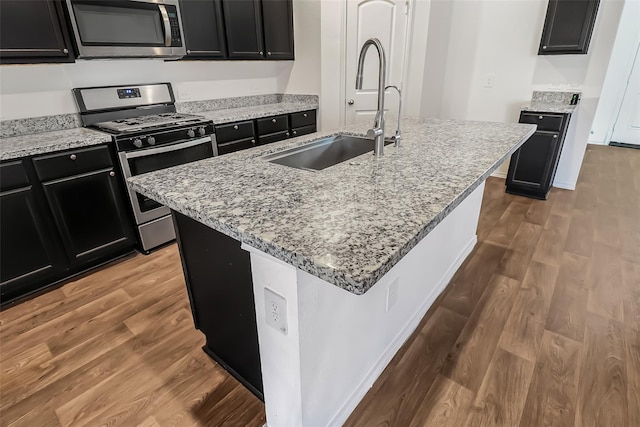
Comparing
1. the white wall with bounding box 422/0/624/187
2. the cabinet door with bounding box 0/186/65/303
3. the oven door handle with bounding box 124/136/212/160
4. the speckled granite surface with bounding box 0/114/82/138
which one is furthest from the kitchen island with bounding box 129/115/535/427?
the white wall with bounding box 422/0/624/187

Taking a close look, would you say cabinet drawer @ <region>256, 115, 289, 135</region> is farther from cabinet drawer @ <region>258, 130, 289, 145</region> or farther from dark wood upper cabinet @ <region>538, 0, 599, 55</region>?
dark wood upper cabinet @ <region>538, 0, 599, 55</region>

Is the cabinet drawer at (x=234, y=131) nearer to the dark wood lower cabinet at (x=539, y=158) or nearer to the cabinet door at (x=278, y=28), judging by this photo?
the cabinet door at (x=278, y=28)

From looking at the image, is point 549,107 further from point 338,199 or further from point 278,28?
point 338,199

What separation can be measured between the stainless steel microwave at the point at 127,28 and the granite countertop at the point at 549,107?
3.18 m

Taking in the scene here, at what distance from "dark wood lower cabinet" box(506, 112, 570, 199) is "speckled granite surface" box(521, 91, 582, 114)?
5 cm

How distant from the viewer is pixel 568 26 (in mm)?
3082

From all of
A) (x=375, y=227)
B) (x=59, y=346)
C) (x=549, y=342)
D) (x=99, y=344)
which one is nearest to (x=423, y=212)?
(x=375, y=227)

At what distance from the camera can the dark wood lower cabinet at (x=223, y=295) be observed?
3.88ft

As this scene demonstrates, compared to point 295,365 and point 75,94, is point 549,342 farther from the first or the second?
point 75,94

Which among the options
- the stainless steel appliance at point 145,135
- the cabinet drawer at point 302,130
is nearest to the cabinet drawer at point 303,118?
the cabinet drawer at point 302,130

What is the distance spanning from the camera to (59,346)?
5.68 feet

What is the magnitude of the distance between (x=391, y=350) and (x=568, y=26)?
11.0ft

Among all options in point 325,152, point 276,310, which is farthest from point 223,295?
point 325,152

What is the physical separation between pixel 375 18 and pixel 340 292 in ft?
10.7
